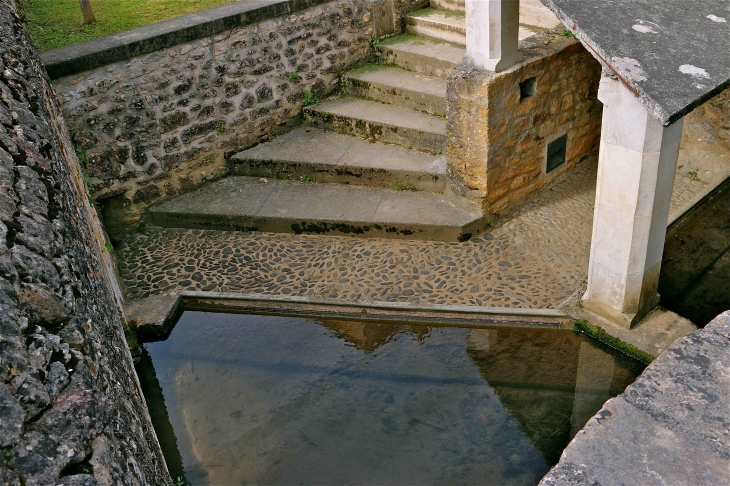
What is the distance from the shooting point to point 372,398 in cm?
427

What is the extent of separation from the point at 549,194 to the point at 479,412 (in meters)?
3.22

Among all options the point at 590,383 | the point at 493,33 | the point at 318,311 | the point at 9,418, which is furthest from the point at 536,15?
the point at 9,418

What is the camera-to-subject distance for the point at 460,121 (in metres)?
5.88

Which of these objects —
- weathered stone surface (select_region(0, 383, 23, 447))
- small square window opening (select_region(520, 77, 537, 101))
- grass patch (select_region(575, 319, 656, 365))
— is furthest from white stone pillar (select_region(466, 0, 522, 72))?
weathered stone surface (select_region(0, 383, 23, 447))

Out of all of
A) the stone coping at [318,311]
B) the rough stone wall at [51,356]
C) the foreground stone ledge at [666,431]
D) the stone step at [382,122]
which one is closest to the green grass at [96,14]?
the stone step at [382,122]

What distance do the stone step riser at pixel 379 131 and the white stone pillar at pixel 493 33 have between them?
1170 millimetres

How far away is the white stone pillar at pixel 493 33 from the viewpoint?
5414mm

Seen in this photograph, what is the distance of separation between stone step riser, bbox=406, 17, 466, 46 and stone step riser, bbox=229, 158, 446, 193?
80.7 inches

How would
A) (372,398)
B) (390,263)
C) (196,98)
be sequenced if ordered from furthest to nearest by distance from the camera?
(196,98) → (390,263) → (372,398)

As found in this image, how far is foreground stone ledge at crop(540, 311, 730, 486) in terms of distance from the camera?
176 cm

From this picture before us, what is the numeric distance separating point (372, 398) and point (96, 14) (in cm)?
584

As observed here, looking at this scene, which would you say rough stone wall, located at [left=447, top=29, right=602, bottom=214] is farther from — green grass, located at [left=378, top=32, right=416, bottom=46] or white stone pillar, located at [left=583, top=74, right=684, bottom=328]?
green grass, located at [left=378, top=32, right=416, bottom=46]

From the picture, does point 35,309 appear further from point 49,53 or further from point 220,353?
point 49,53

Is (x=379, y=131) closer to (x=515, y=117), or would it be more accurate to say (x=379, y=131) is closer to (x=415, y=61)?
(x=415, y=61)
